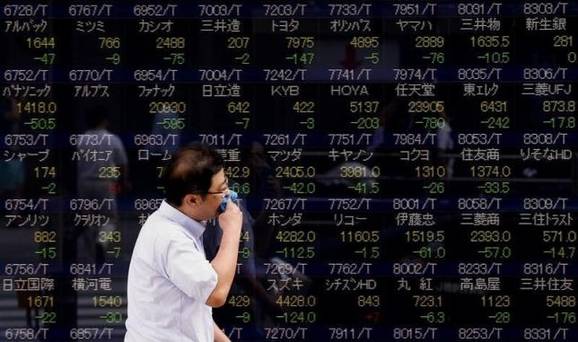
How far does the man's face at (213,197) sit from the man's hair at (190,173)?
0.05ft

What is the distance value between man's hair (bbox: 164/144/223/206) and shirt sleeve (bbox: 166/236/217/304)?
0.22 meters

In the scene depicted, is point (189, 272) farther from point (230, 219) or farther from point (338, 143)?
point (338, 143)

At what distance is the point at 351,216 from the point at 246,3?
1.23 m

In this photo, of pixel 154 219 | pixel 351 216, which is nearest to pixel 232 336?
pixel 351 216

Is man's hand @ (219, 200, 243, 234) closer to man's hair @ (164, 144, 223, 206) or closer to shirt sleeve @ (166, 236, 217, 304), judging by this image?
man's hair @ (164, 144, 223, 206)

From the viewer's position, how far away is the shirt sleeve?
5469 mm

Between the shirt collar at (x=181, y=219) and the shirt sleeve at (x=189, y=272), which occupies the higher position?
the shirt collar at (x=181, y=219)

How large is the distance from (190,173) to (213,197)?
0.41 feet

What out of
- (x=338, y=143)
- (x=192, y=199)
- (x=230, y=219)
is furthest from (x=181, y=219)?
(x=338, y=143)

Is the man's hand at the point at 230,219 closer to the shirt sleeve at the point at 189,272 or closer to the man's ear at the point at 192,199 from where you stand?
the man's ear at the point at 192,199

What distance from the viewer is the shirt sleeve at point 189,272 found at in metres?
5.47

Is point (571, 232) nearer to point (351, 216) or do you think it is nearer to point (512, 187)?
point (512, 187)

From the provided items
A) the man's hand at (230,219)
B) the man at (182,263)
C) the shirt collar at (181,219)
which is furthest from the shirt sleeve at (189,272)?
the man's hand at (230,219)

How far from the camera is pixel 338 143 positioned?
787 centimetres
